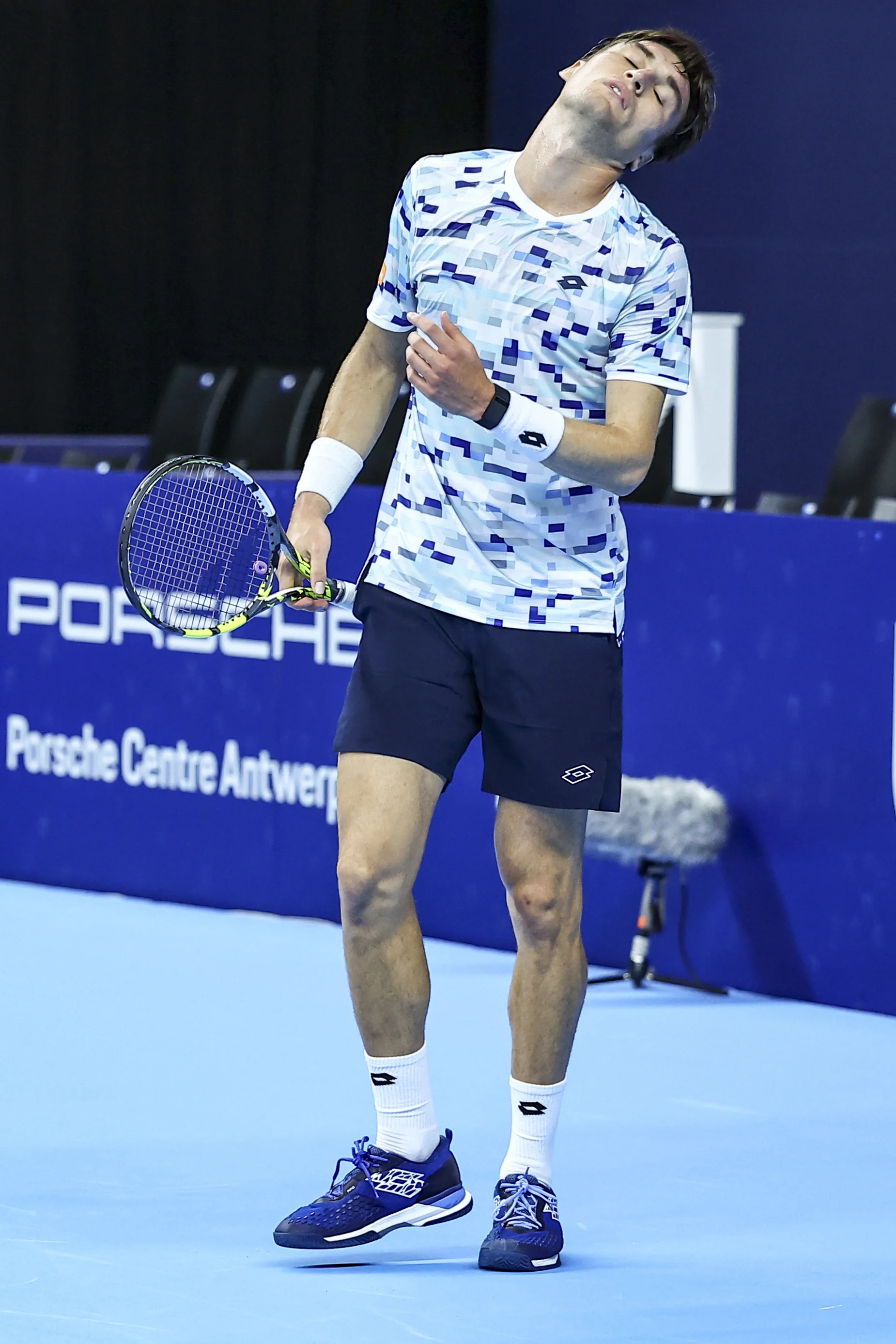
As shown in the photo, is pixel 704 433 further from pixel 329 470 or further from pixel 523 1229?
pixel 523 1229

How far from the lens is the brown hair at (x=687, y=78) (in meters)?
2.98

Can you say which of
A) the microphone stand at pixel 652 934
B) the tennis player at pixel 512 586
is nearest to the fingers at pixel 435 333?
the tennis player at pixel 512 586

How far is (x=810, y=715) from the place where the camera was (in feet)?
15.3

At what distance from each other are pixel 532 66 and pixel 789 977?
9.68m

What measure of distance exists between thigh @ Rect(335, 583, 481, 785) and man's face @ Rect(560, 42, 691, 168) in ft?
2.17

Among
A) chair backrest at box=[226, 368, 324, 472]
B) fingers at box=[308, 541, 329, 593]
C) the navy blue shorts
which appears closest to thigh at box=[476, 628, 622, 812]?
the navy blue shorts

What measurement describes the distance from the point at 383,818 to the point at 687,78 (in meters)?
1.04

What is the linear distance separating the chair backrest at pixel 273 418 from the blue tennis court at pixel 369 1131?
4.14 metres

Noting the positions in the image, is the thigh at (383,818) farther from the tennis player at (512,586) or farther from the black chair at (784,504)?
the black chair at (784,504)

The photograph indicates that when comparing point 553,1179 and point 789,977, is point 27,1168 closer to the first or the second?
point 553,1179

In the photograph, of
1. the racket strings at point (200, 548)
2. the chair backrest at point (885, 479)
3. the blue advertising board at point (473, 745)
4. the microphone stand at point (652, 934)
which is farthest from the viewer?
the chair backrest at point (885, 479)

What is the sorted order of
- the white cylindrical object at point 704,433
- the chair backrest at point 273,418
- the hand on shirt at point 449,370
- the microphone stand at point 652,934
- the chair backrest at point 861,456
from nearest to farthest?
the hand on shirt at point 449,370
the microphone stand at point 652,934
the chair backrest at point 861,456
the white cylindrical object at point 704,433
the chair backrest at point 273,418

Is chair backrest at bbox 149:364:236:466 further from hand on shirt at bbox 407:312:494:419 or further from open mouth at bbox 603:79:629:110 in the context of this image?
hand on shirt at bbox 407:312:494:419

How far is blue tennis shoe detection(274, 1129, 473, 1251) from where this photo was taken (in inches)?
117
